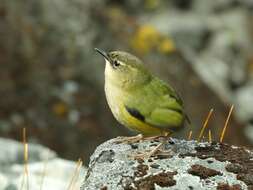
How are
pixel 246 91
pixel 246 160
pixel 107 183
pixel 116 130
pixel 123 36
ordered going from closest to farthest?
1. pixel 107 183
2. pixel 246 160
3. pixel 116 130
4. pixel 123 36
5. pixel 246 91

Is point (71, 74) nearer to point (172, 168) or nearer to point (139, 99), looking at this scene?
point (139, 99)

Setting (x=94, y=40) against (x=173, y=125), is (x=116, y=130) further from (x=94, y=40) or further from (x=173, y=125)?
(x=173, y=125)

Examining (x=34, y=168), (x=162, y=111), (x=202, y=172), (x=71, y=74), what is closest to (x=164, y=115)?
(x=162, y=111)

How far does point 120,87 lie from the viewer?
725 cm

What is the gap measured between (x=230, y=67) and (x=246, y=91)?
0.78 metres

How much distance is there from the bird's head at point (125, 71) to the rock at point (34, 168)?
1.93 metres

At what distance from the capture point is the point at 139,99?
7215 mm

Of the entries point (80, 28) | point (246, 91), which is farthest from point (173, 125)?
point (246, 91)

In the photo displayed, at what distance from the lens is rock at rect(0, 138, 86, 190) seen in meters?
9.05

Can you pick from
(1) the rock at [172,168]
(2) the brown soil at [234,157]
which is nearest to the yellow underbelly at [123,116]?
(1) the rock at [172,168]

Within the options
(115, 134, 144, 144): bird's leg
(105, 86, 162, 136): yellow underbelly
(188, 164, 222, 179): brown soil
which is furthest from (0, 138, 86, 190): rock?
(188, 164, 222, 179): brown soil

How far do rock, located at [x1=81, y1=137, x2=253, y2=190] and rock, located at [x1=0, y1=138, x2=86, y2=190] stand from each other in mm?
1935

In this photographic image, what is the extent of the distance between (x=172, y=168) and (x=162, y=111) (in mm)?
662

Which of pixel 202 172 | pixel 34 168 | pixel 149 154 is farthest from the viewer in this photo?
pixel 34 168
